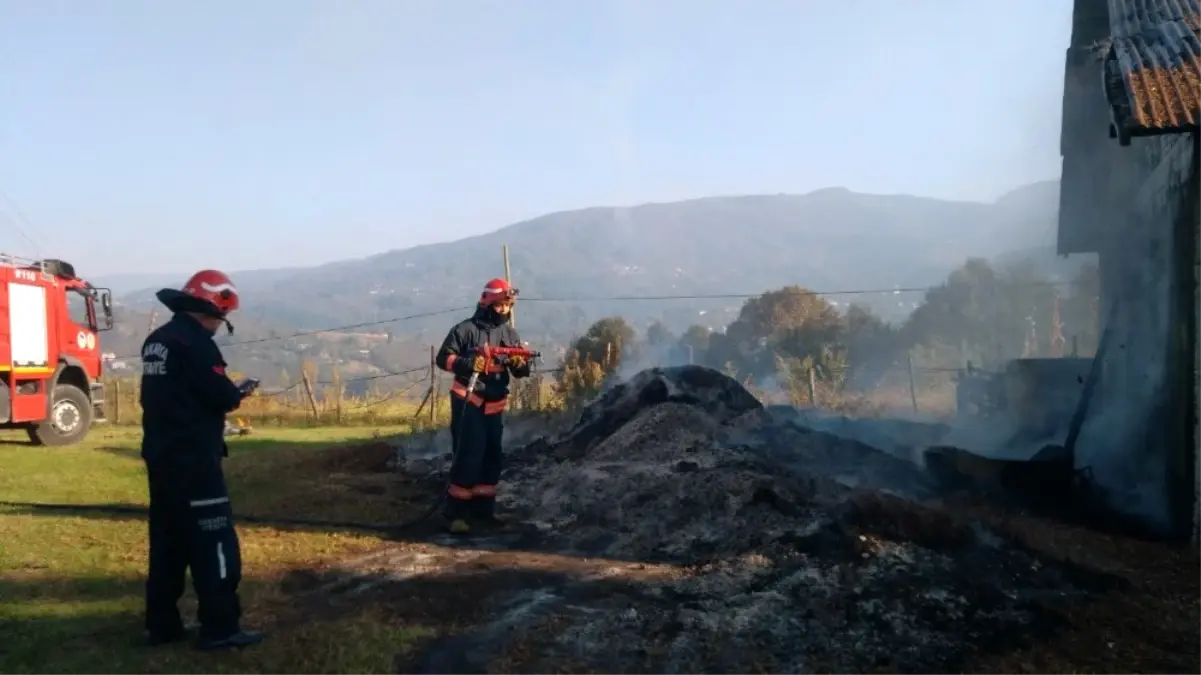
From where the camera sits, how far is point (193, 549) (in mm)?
4535

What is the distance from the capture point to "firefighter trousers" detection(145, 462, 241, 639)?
4.51 m

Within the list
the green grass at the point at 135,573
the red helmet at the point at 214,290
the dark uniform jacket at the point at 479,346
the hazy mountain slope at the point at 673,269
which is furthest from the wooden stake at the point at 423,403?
the hazy mountain slope at the point at 673,269

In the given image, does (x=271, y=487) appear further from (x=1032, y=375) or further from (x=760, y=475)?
(x=1032, y=375)

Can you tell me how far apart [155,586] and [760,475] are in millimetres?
5070

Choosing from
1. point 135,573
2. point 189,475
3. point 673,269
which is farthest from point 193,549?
point 673,269

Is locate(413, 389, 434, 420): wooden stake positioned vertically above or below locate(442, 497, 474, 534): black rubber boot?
below

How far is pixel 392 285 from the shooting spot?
165625 mm

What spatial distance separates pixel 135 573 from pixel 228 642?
2.20 meters

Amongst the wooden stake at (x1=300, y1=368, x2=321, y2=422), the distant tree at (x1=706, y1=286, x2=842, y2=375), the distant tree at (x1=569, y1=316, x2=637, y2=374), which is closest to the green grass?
the distant tree at (x1=569, y1=316, x2=637, y2=374)

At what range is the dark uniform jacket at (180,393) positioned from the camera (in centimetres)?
453

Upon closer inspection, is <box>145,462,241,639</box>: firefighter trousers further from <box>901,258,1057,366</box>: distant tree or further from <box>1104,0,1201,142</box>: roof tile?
<box>901,258,1057,366</box>: distant tree

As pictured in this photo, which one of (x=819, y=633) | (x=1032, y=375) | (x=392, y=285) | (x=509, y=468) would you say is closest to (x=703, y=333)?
(x=1032, y=375)

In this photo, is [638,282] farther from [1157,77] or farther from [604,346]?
[1157,77]

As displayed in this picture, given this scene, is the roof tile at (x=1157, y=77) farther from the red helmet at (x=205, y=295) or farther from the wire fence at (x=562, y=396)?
the wire fence at (x=562, y=396)
